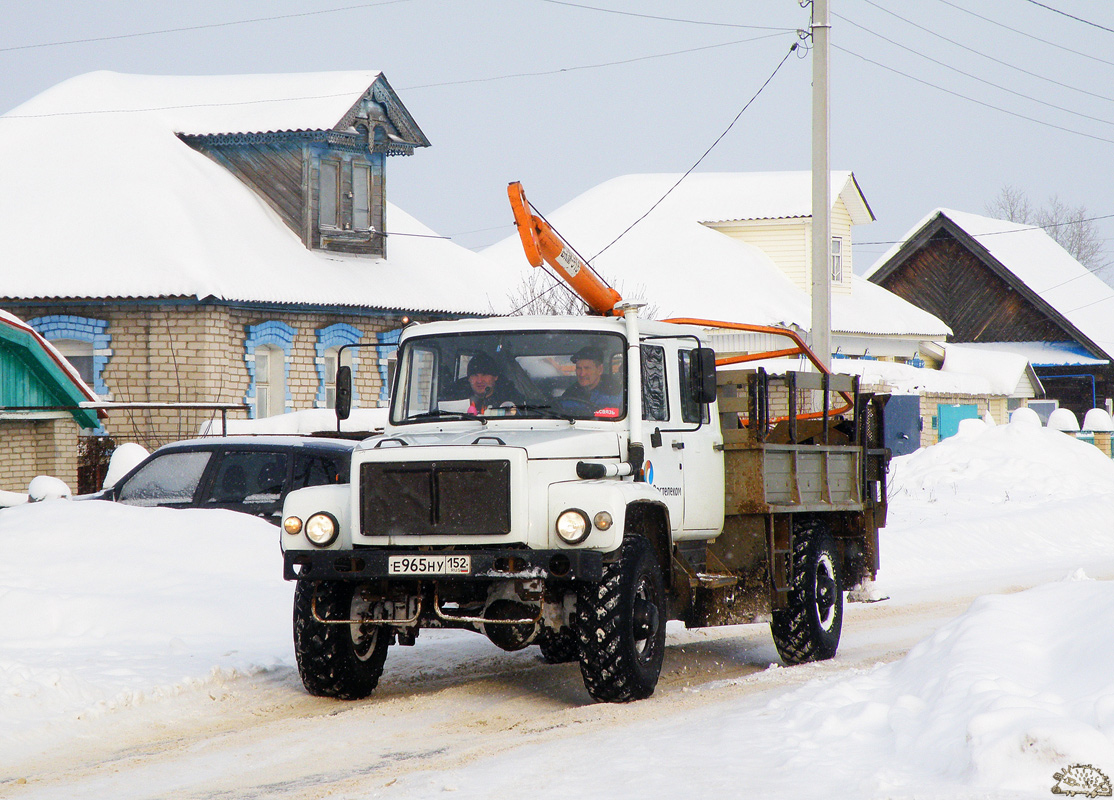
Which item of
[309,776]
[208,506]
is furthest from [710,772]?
[208,506]

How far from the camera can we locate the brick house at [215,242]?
923 inches

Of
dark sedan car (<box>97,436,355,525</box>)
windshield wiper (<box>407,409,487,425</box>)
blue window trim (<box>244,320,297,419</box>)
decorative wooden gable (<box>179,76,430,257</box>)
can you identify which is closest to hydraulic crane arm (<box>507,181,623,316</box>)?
dark sedan car (<box>97,436,355,525</box>)

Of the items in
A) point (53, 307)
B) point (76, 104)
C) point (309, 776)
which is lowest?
point (309, 776)

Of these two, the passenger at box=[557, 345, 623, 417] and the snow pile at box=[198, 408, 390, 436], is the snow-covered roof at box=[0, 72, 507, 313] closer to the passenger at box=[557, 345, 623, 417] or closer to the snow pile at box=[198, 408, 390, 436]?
the snow pile at box=[198, 408, 390, 436]

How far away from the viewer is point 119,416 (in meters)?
23.5

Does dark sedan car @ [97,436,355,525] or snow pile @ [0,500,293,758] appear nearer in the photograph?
snow pile @ [0,500,293,758]

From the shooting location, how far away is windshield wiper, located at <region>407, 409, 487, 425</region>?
26.5ft

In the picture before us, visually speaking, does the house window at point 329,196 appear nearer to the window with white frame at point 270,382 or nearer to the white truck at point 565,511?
the window with white frame at point 270,382

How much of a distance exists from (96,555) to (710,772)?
22.5ft

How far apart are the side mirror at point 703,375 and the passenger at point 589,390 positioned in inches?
21.9

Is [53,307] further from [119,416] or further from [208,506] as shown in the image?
[208,506]

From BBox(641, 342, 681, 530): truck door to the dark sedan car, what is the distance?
4.43 metres

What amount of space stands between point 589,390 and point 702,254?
29.4 m

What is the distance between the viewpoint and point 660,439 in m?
8.28
